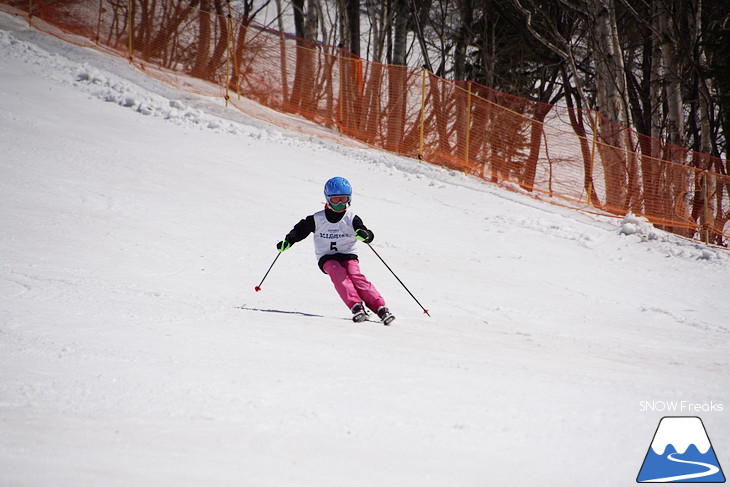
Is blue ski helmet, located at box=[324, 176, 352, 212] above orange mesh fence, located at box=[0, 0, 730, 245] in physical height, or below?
below

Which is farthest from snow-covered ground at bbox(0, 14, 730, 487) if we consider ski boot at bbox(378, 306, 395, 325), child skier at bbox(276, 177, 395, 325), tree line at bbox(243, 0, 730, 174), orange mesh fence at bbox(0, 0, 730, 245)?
tree line at bbox(243, 0, 730, 174)

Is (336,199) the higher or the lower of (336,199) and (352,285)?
the higher

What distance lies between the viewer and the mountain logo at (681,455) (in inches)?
120

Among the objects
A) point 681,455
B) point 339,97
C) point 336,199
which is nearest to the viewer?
point 681,455

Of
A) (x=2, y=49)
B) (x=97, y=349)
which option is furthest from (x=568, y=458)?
(x=2, y=49)

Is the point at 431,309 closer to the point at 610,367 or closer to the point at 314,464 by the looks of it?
the point at 610,367

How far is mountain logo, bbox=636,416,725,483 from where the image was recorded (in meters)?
3.06

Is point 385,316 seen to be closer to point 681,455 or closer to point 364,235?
point 364,235

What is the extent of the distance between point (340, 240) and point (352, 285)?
0.47m

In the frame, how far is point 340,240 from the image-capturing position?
6.29 metres

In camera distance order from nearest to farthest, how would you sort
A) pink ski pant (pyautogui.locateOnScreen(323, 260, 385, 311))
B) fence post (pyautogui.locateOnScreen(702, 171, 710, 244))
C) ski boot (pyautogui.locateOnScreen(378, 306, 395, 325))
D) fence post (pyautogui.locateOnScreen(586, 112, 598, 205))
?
ski boot (pyautogui.locateOnScreen(378, 306, 395, 325)) < pink ski pant (pyautogui.locateOnScreen(323, 260, 385, 311)) < fence post (pyautogui.locateOnScreen(702, 171, 710, 244)) < fence post (pyautogui.locateOnScreen(586, 112, 598, 205))

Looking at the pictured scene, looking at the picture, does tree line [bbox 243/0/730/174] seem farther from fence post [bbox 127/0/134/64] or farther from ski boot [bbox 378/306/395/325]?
ski boot [bbox 378/306/395/325]

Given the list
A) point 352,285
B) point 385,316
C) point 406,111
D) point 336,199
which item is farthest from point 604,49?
point 385,316

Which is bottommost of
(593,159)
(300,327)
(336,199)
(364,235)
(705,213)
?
(300,327)
